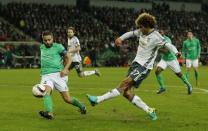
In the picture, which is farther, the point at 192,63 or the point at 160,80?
the point at 192,63

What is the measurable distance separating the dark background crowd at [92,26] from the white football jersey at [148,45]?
32.5m

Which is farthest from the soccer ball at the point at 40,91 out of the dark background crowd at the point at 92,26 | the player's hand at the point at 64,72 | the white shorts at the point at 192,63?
the dark background crowd at the point at 92,26

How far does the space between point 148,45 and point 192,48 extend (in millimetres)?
14053

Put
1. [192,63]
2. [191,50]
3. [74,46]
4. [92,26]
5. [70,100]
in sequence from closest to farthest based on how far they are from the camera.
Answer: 1. [70,100]
2. [74,46]
3. [191,50]
4. [192,63]
5. [92,26]

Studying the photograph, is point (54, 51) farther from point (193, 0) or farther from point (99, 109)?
point (193, 0)

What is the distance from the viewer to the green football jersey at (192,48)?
2711cm

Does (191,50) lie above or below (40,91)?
below

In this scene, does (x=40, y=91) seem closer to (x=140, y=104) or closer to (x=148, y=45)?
(x=140, y=104)

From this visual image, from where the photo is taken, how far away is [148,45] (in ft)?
44.1

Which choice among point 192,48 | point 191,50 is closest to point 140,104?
point 192,48

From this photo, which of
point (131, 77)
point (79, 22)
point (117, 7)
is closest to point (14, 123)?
point (131, 77)

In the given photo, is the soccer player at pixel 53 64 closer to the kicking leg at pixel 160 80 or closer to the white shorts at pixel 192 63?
the kicking leg at pixel 160 80

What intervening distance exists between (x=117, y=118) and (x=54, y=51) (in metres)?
2.17

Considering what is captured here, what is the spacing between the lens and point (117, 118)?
13.9 metres
